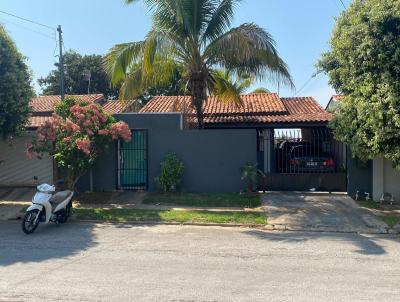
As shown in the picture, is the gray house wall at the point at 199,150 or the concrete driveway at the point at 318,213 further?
the gray house wall at the point at 199,150

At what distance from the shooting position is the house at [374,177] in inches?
530

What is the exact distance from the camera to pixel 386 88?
10.4 m

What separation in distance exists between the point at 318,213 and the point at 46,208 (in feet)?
22.6

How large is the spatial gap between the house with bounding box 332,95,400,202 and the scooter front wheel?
29.8 feet

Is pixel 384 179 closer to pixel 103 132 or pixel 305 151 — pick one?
pixel 305 151

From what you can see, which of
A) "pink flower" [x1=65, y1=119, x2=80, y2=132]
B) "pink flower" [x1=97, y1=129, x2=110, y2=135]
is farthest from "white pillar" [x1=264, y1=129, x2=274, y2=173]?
"pink flower" [x1=65, y1=119, x2=80, y2=132]

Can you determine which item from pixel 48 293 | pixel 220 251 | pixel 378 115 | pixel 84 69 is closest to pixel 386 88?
pixel 378 115

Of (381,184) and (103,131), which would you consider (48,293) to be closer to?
(103,131)

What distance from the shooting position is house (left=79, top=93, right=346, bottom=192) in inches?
563

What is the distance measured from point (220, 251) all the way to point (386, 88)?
5827 millimetres

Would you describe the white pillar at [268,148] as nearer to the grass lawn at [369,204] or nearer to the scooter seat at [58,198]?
the grass lawn at [369,204]

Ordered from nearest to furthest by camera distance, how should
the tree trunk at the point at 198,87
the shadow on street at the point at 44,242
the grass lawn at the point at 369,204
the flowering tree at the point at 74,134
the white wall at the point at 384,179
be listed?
1. the shadow on street at the point at 44,242
2. the flowering tree at the point at 74,134
3. the grass lawn at the point at 369,204
4. the white wall at the point at 384,179
5. the tree trunk at the point at 198,87

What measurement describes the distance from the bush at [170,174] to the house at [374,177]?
528cm

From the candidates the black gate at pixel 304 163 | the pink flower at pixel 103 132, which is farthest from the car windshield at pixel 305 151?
the pink flower at pixel 103 132
